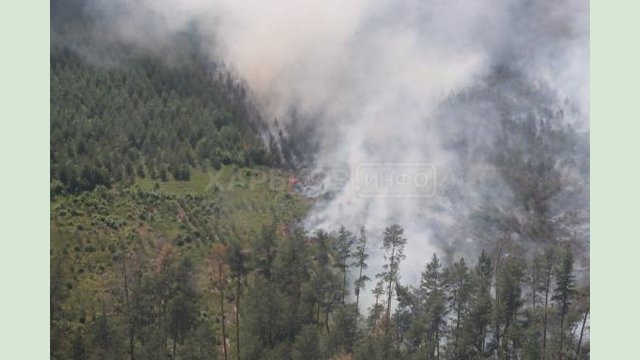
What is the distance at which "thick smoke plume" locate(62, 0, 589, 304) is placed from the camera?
41.2m

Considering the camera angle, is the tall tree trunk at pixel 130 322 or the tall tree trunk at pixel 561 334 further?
the tall tree trunk at pixel 561 334

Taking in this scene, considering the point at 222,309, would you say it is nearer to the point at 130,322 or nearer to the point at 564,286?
the point at 130,322

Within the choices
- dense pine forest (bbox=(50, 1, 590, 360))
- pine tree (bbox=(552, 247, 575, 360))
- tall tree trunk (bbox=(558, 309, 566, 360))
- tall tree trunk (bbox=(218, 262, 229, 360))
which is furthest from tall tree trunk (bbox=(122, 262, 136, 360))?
pine tree (bbox=(552, 247, 575, 360))

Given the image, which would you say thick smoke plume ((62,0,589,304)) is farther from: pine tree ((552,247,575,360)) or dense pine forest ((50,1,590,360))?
pine tree ((552,247,575,360))

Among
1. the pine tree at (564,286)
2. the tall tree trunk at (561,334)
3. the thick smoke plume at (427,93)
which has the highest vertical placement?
the thick smoke plume at (427,93)

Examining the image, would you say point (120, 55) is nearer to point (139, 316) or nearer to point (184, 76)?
point (184, 76)

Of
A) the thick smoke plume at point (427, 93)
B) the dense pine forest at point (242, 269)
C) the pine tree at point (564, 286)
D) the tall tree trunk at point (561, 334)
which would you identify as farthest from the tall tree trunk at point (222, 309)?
the pine tree at point (564, 286)

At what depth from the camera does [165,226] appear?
135ft

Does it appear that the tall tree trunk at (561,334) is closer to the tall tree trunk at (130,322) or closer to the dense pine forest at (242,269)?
the dense pine forest at (242,269)

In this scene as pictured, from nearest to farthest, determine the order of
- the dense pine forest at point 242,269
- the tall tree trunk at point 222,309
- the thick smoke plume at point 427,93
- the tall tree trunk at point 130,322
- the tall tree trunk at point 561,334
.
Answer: the tall tree trunk at point 130,322
the dense pine forest at point 242,269
the tall tree trunk at point 561,334
the tall tree trunk at point 222,309
the thick smoke plume at point 427,93

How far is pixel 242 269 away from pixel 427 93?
15.1 m

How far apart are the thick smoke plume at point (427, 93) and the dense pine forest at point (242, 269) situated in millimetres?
654

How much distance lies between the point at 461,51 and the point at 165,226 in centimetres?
1995

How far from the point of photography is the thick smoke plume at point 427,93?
41156 millimetres
